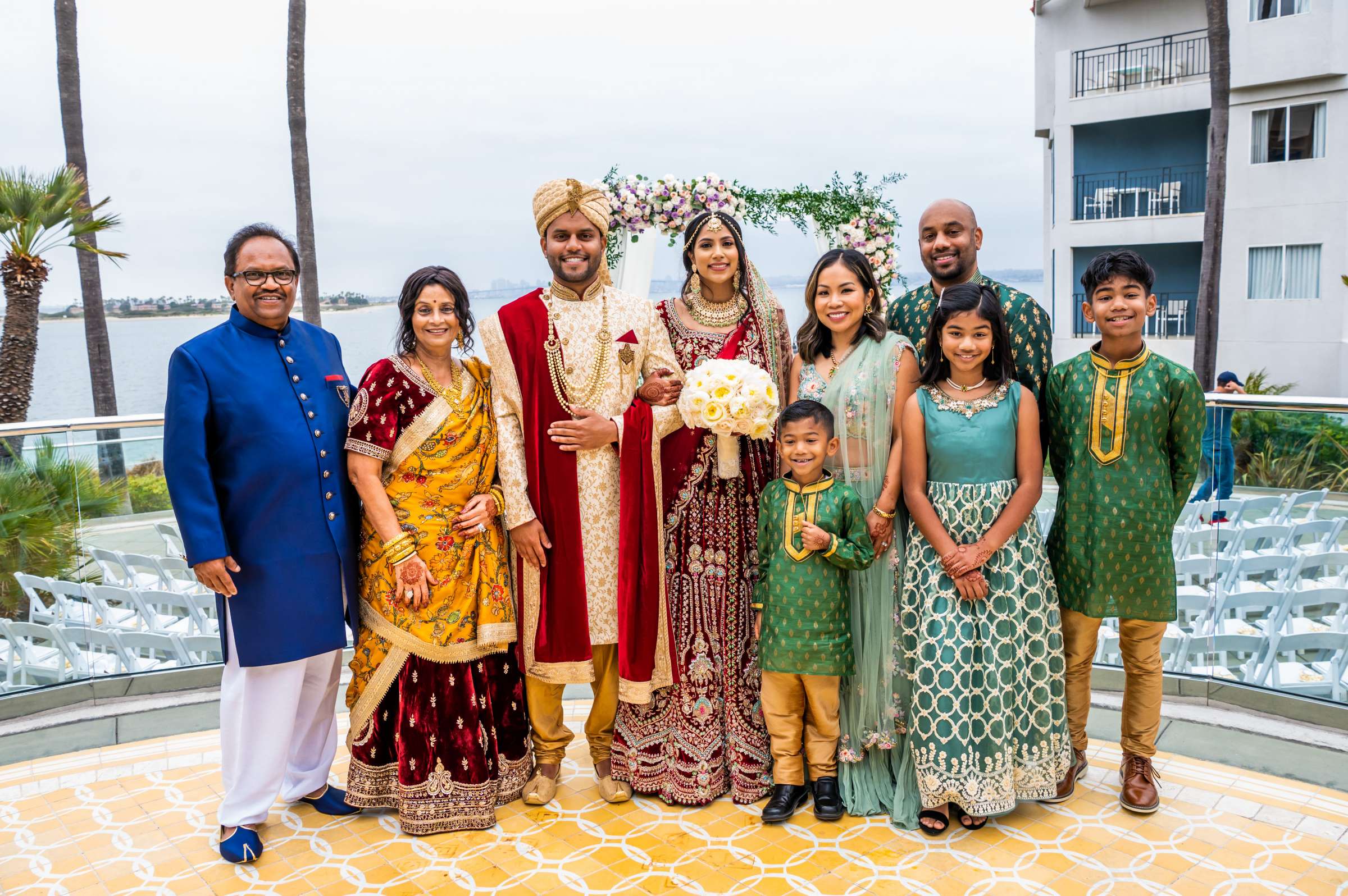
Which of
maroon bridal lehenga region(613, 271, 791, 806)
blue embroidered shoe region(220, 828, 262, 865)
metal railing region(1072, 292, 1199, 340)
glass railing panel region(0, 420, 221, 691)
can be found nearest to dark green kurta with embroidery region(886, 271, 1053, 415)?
maroon bridal lehenga region(613, 271, 791, 806)

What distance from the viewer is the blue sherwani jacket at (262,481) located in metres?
2.74

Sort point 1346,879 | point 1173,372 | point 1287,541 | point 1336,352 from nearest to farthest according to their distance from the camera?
point 1346,879 < point 1173,372 < point 1287,541 < point 1336,352

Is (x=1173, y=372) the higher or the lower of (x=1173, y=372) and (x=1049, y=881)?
the higher

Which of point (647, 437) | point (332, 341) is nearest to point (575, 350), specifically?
point (647, 437)

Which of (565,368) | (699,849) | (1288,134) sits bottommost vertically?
(699,849)

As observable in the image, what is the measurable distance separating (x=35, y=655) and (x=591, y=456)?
9.35 ft

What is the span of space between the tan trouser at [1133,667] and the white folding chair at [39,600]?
416 cm

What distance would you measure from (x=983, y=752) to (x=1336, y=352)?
49.6ft

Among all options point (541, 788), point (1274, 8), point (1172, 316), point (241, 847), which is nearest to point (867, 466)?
point (541, 788)

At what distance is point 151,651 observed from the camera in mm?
4348

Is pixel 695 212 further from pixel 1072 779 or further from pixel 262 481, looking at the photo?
pixel 1072 779

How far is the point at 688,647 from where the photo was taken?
3178 millimetres

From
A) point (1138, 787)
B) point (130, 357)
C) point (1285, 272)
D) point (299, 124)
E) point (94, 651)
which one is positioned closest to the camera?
point (1138, 787)

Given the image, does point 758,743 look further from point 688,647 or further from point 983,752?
point 983,752
